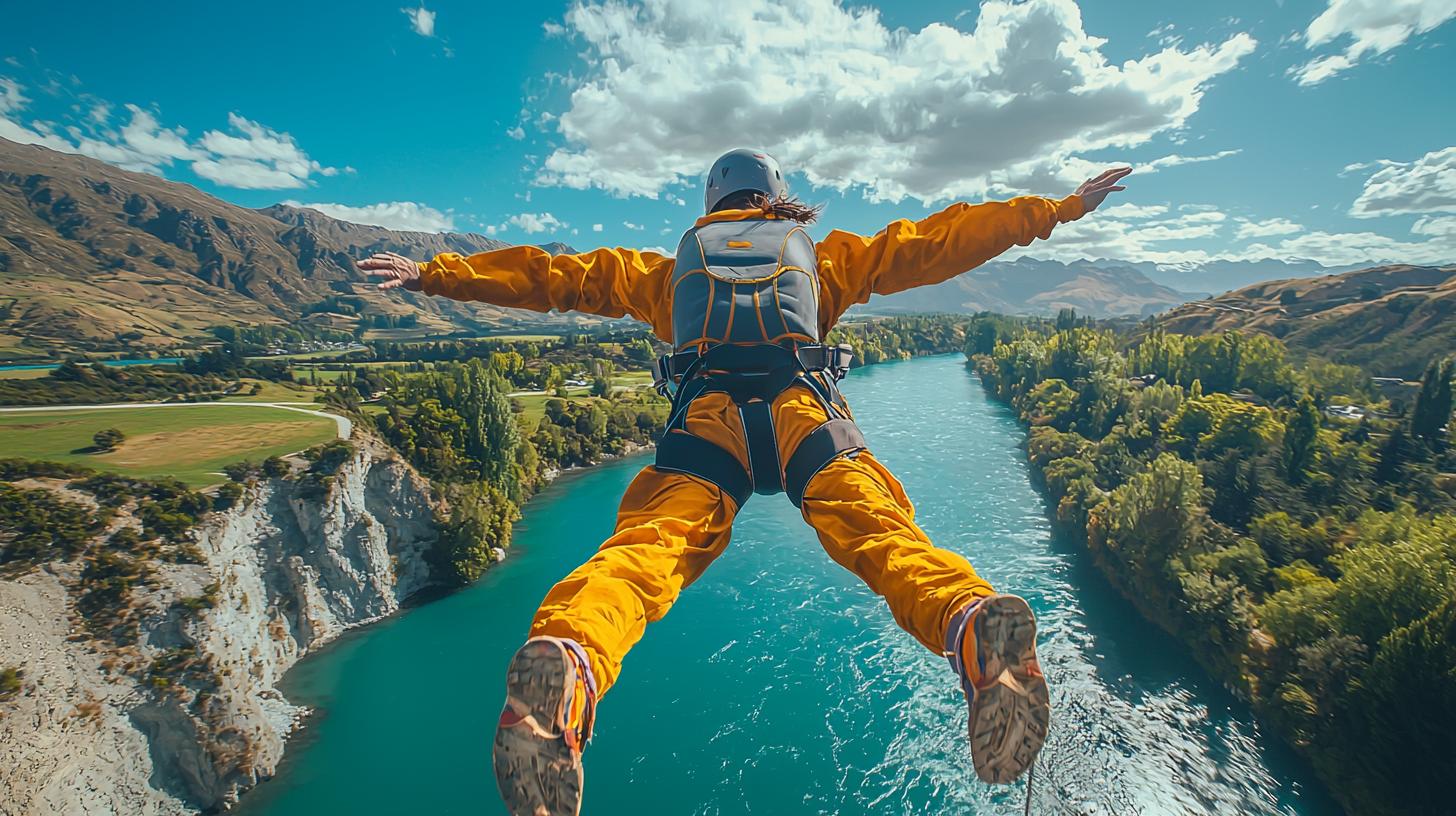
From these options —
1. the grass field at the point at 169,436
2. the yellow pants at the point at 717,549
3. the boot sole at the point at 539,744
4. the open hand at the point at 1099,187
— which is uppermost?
the open hand at the point at 1099,187

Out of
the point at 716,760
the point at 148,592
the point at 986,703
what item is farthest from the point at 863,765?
the point at 148,592

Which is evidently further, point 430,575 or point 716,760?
point 430,575

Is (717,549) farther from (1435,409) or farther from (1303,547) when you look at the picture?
(1435,409)

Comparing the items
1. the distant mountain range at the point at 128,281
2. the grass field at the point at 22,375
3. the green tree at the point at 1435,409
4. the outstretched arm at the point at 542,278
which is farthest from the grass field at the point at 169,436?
the distant mountain range at the point at 128,281

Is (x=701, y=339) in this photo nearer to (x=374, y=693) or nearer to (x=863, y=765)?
(x=863, y=765)

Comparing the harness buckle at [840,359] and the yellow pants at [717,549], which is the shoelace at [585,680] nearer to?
the yellow pants at [717,549]

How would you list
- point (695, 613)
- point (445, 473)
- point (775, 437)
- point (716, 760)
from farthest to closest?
point (445, 473) < point (695, 613) < point (716, 760) < point (775, 437)
